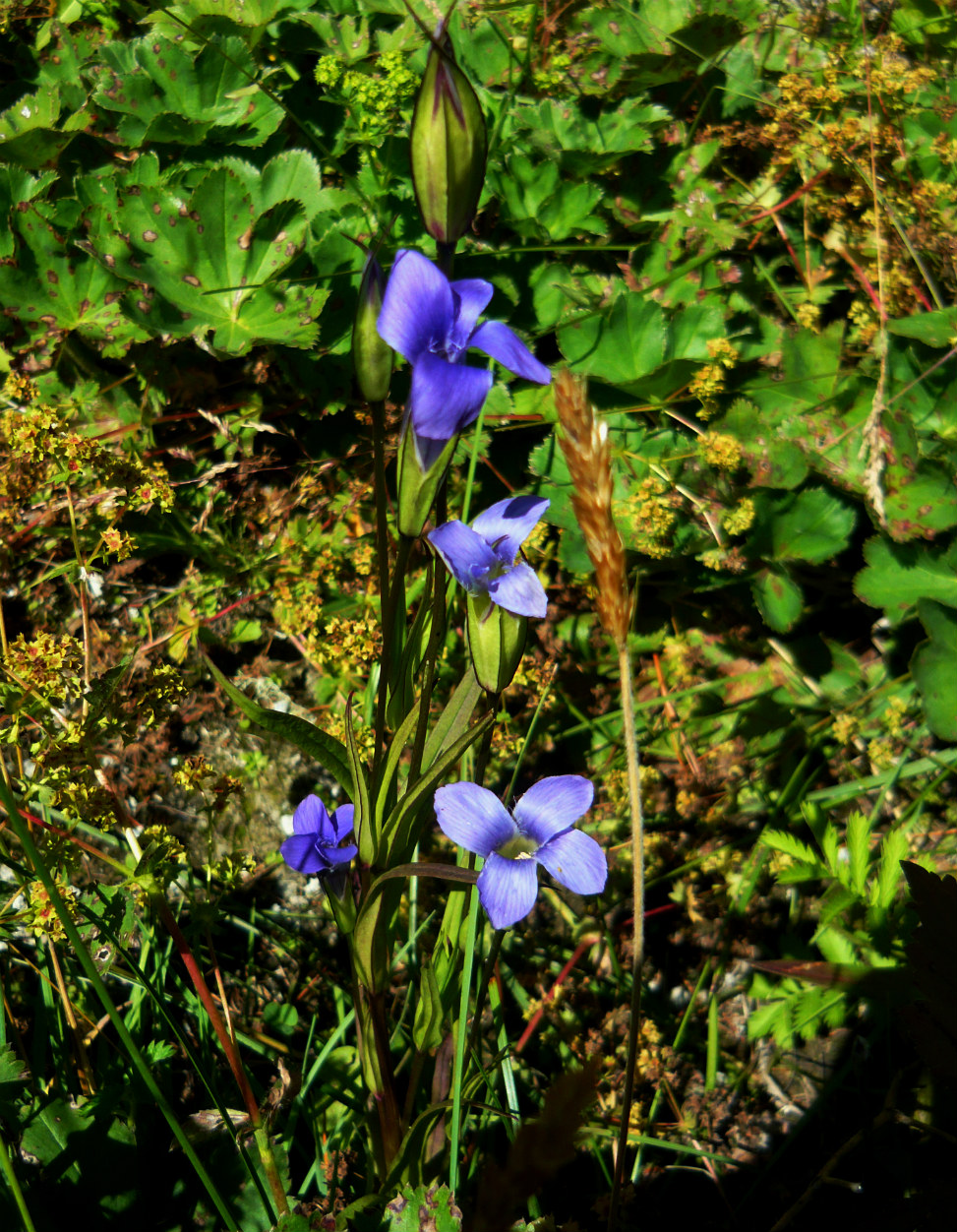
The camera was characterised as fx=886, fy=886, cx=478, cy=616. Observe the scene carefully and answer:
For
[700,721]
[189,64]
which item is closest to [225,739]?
[700,721]

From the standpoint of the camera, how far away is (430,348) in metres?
0.92

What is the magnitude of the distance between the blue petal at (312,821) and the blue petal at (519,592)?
446 millimetres

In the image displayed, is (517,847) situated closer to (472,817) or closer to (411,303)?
(472,817)

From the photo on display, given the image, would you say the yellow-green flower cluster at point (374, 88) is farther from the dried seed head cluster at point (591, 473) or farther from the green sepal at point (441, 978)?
the green sepal at point (441, 978)

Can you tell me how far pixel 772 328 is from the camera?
2.33 m

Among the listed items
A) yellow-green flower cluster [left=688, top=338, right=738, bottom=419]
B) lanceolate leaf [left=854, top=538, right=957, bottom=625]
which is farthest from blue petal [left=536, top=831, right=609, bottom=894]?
yellow-green flower cluster [left=688, top=338, right=738, bottom=419]

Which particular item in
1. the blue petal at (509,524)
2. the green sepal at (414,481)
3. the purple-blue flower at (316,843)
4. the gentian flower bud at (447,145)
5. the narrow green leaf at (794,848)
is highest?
the gentian flower bud at (447,145)

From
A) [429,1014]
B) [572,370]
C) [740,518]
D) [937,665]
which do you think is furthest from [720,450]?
[429,1014]

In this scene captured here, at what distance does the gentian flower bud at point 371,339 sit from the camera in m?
0.91

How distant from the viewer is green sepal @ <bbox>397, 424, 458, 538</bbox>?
93cm

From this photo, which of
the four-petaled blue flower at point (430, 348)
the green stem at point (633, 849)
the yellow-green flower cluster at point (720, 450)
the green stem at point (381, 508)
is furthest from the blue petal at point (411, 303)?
the yellow-green flower cluster at point (720, 450)

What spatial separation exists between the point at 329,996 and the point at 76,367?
162cm

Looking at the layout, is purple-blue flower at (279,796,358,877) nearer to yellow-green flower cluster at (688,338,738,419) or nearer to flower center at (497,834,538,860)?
flower center at (497,834,538,860)

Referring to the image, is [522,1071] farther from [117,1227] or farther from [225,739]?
[225,739]
